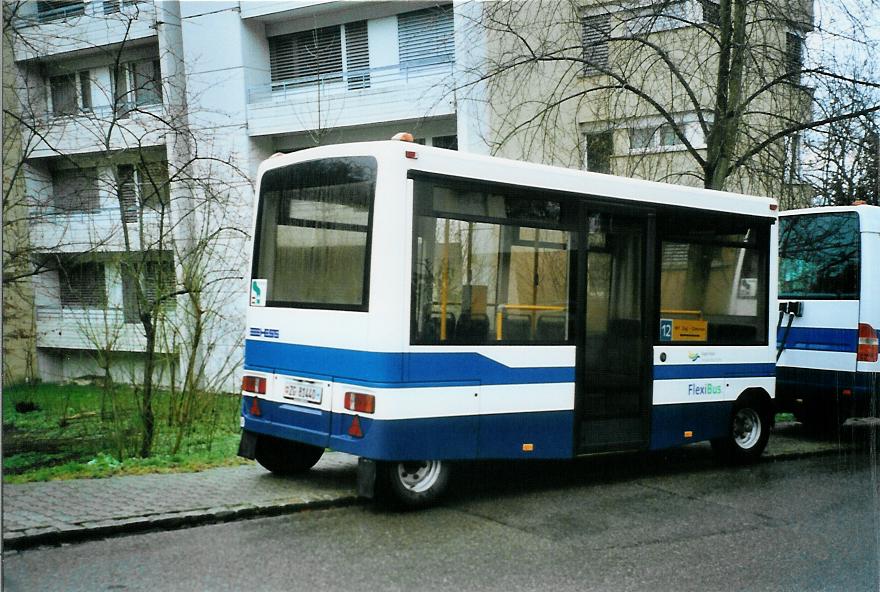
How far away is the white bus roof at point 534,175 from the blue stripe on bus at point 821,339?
2.30 m

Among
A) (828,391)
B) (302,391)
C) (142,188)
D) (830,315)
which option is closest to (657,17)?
(830,315)

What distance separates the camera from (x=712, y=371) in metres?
9.57

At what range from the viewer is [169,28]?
19.9 metres

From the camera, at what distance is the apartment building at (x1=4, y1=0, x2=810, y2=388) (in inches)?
403

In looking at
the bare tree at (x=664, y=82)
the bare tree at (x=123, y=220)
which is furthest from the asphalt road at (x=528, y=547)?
the bare tree at (x=664, y=82)

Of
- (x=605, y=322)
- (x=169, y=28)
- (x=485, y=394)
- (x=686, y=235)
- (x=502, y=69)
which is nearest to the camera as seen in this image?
(x=485, y=394)

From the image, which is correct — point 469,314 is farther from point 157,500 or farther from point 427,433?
point 157,500

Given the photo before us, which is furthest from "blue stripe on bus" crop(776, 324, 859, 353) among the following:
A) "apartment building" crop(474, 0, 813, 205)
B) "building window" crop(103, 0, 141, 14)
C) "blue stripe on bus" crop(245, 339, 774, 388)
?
"building window" crop(103, 0, 141, 14)

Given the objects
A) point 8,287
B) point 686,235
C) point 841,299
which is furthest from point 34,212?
point 841,299

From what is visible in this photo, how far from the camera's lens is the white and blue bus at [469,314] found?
721cm

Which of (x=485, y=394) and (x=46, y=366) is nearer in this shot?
(x=485, y=394)

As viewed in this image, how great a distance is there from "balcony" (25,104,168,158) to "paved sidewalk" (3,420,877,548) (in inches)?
148

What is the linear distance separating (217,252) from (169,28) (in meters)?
10.8

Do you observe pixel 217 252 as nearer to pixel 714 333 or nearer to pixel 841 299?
pixel 714 333
